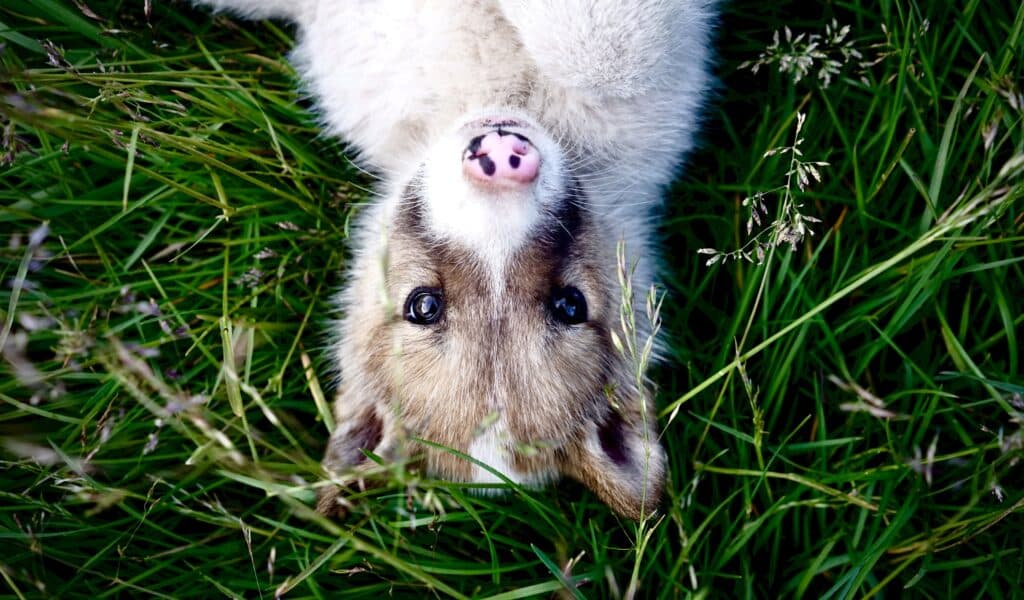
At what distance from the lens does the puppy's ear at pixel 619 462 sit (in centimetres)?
260

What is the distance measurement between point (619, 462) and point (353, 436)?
102 cm

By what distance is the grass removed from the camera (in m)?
2.83

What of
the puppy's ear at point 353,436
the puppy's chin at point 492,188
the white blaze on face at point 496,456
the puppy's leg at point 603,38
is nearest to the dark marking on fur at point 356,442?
the puppy's ear at point 353,436

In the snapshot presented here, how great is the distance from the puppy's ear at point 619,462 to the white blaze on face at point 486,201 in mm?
759

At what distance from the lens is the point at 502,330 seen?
97.3 inches

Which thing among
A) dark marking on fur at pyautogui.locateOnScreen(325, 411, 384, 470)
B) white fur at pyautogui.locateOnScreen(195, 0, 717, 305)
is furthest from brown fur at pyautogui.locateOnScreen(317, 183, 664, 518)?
white fur at pyautogui.locateOnScreen(195, 0, 717, 305)

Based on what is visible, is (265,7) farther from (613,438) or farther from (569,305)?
(613,438)

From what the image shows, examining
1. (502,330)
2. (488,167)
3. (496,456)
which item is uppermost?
(488,167)

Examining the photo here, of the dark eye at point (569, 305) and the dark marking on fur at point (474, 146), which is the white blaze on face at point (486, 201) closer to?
the dark marking on fur at point (474, 146)

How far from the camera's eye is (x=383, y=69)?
Result: 9.14 ft

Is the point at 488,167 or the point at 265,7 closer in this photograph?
the point at 488,167

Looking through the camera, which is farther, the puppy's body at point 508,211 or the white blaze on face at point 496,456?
the white blaze on face at point 496,456

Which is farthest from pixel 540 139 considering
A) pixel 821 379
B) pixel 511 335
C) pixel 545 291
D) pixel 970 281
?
pixel 970 281

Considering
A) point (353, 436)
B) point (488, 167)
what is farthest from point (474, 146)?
point (353, 436)
